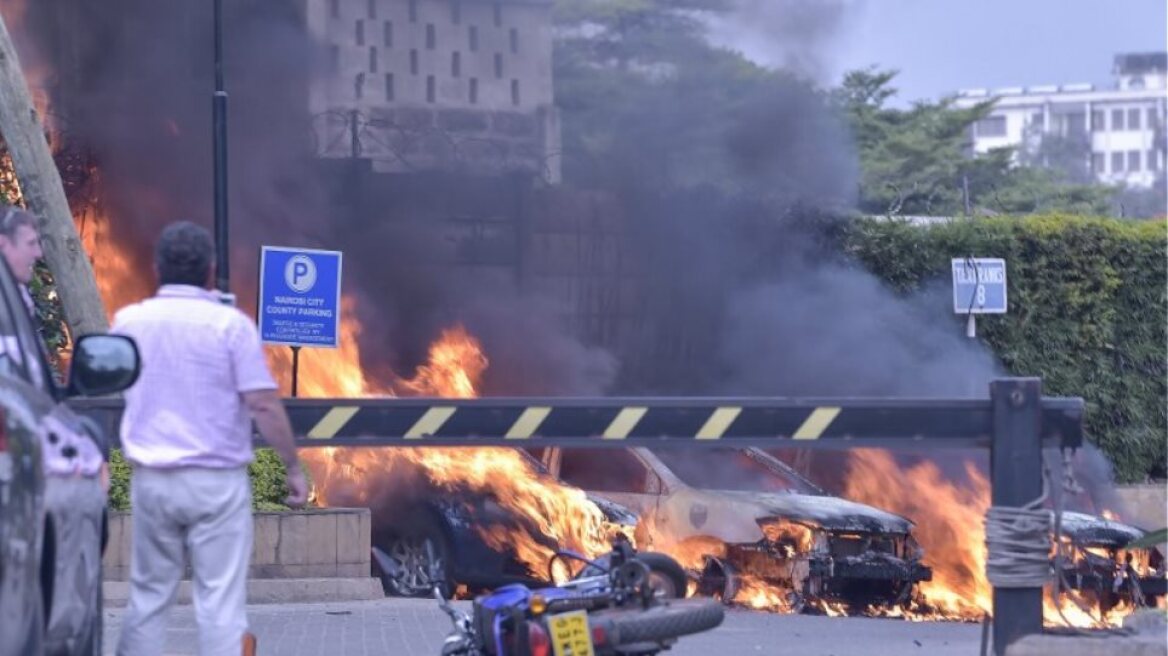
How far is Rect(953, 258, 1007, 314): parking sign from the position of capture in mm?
19609

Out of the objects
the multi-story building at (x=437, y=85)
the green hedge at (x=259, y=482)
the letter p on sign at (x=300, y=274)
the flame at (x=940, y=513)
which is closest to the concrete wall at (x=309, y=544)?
the green hedge at (x=259, y=482)

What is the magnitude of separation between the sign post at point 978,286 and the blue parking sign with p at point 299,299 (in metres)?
7.45

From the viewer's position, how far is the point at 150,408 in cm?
617

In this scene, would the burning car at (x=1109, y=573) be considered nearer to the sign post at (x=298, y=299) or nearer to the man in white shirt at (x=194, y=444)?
the sign post at (x=298, y=299)

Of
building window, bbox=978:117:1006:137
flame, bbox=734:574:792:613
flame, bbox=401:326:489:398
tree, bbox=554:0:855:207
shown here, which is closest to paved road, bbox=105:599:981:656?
flame, bbox=734:574:792:613

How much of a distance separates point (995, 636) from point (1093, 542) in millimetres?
6286

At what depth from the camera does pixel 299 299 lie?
1453 cm

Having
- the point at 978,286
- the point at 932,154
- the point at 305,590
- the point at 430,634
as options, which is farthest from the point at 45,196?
the point at 932,154

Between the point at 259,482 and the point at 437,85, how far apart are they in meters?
8.81

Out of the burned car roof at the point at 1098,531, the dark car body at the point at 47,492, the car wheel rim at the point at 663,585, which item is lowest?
the burned car roof at the point at 1098,531

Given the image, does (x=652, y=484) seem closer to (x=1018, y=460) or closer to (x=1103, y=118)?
(x=1018, y=460)

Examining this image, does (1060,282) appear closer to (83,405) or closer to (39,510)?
(83,405)

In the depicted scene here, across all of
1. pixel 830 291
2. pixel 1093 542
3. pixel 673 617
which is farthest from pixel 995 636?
pixel 830 291

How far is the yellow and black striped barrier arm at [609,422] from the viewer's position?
7.20 metres
